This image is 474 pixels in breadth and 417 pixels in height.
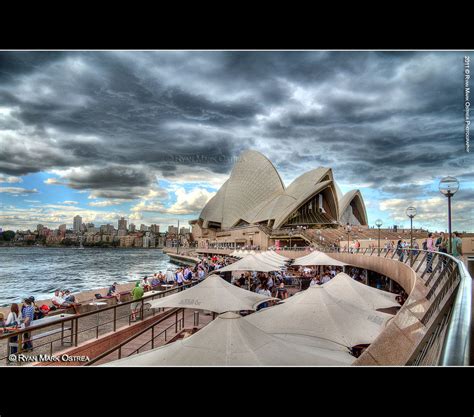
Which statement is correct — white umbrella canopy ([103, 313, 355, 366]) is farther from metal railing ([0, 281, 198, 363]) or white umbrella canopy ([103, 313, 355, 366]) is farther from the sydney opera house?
the sydney opera house

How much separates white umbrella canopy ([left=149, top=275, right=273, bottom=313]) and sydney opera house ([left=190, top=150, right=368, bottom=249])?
2990cm

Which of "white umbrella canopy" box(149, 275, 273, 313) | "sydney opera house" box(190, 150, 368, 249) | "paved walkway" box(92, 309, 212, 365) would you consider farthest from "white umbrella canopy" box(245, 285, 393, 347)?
"sydney opera house" box(190, 150, 368, 249)

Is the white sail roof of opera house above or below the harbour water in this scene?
above

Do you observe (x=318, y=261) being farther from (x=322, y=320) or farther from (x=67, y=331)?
(x=67, y=331)

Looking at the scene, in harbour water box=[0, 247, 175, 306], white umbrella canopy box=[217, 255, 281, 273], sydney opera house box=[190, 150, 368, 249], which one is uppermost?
sydney opera house box=[190, 150, 368, 249]

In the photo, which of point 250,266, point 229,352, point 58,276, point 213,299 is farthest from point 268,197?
point 229,352

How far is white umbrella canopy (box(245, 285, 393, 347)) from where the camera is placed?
4.42 meters

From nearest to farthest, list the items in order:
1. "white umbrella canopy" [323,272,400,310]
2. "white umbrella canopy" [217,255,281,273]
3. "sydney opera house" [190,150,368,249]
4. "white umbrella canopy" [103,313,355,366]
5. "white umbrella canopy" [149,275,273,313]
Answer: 1. "white umbrella canopy" [103,313,355,366]
2. "white umbrella canopy" [149,275,273,313]
3. "white umbrella canopy" [323,272,400,310]
4. "white umbrella canopy" [217,255,281,273]
5. "sydney opera house" [190,150,368,249]

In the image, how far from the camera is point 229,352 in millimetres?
2953
